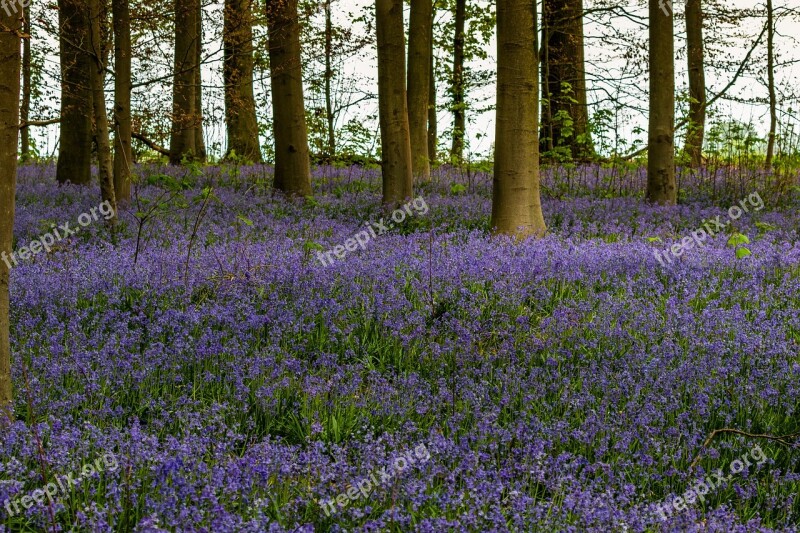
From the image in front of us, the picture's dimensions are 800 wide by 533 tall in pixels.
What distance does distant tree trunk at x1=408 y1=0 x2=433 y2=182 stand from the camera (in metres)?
15.2

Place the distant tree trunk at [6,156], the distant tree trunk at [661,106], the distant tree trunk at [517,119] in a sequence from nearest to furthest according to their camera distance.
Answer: the distant tree trunk at [6,156], the distant tree trunk at [517,119], the distant tree trunk at [661,106]

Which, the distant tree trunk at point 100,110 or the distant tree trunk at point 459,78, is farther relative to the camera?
the distant tree trunk at point 459,78

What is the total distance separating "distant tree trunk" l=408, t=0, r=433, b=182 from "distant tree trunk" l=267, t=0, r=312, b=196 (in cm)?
315

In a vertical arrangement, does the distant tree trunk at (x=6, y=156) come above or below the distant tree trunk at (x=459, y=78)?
below

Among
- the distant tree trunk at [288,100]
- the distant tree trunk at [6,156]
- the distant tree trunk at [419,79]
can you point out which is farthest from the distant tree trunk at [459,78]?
the distant tree trunk at [6,156]

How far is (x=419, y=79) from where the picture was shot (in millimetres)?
15859

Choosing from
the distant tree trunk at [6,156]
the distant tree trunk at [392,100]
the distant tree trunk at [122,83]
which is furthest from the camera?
the distant tree trunk at [392,100]

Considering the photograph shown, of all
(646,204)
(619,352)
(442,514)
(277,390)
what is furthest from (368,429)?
(646,204)

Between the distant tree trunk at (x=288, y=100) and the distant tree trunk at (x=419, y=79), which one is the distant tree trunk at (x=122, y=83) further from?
the distant tree trunk at (x=419, y=79)

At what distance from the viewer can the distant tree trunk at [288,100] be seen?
39.8 feet

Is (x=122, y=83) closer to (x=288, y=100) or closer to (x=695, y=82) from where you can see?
(x=288, y=100)

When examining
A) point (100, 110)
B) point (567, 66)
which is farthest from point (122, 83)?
point (567, 66)

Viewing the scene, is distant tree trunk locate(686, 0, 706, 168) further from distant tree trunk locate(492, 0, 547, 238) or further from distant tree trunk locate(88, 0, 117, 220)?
distant tree trunk locate(88, 0, 117, 220)

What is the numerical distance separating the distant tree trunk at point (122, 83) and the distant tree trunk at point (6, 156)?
236 inches
